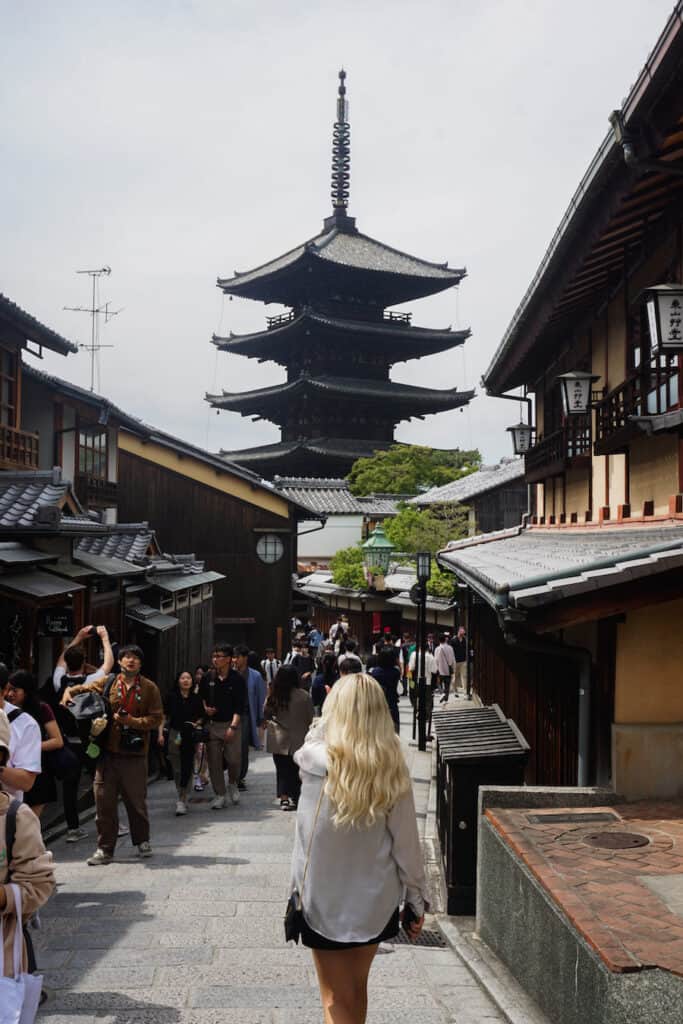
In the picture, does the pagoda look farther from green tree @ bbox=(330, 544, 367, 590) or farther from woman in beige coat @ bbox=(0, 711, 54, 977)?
woman in beige coat @ bbox=(0, 711, 54, 977)

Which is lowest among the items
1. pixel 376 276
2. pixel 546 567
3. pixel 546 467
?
pixel 546 567

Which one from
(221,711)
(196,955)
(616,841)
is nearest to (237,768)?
(221,711)

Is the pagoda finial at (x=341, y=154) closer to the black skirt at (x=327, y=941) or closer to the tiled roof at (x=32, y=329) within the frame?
the tiled roof at (x=32, y=329)

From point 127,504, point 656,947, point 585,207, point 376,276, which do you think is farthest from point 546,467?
point 376,276

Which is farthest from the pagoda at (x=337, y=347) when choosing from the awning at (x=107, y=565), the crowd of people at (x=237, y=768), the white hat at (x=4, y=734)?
the white hat at (x=4, y=734)

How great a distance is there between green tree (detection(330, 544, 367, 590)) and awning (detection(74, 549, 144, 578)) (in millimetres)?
20872

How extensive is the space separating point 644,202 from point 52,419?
1742 centimetres

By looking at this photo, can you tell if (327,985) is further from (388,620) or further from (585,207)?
(388,620)

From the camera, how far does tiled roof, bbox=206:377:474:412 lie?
48844mm

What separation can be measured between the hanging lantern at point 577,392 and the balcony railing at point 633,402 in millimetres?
300

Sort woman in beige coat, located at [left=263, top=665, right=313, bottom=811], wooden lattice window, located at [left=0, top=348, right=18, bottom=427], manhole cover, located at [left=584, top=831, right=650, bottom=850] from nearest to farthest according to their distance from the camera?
manhole cover, located at [left=584, top=831, right=650, bottom=850] → woman in beige coat, located at [left=263, top=665, right=313, bottom=811] → wooden lattice window, located at [left=0, top=348, right=18, bottom=427]

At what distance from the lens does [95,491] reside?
2484 cm

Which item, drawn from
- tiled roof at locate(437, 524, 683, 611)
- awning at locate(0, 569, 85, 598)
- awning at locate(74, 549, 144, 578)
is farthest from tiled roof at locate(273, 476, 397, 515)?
tiled roof at locate(437, 524, 683, 611)

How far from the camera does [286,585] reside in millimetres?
29641
